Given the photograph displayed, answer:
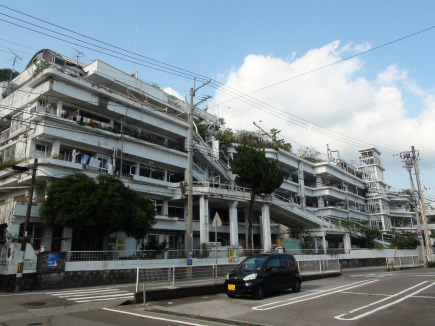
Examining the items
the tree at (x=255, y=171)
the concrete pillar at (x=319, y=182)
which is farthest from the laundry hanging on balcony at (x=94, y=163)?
the concrete pillar at (x=319, y=182)

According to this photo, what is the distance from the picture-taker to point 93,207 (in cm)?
1998

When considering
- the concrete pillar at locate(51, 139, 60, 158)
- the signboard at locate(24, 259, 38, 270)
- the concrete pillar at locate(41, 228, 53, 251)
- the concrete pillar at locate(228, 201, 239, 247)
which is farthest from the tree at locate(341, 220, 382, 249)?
the signboard at locate(24, 259, 38, 270)

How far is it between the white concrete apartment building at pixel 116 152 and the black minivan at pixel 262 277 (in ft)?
51.9

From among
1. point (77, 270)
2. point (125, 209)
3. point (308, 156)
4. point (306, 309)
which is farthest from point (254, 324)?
point (308, 156)

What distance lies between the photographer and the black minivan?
36.4 ft

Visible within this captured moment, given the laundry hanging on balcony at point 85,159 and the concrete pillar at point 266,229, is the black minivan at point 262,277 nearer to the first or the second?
the laundry hanging on balcony at point 85,159

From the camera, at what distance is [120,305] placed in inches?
422

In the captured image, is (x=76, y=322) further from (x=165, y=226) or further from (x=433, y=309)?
(x=165, y=226)

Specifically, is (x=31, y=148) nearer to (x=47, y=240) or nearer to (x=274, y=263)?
(x=47, y=240)

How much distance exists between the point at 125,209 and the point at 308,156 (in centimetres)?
4035

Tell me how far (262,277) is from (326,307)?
2.66 m

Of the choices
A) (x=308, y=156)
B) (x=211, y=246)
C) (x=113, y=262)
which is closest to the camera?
(x=113, y=262)

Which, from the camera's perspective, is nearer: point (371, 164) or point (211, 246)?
point (211, 246)

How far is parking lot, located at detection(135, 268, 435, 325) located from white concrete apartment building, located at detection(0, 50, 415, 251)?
16494mm
